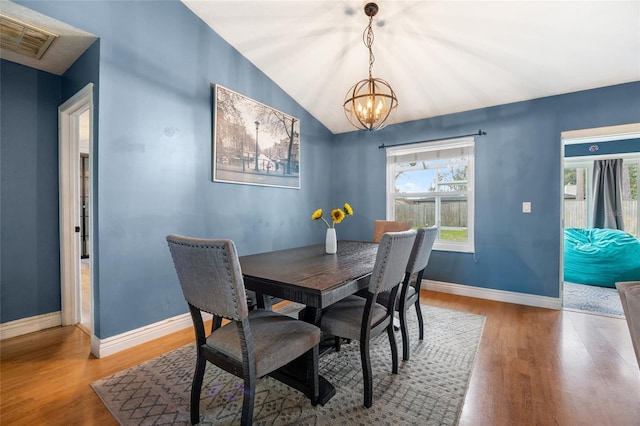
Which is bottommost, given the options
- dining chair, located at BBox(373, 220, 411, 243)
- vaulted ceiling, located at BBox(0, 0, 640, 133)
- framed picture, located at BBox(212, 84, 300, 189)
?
dining chair, located at BBox(373, 220, 411, 243)

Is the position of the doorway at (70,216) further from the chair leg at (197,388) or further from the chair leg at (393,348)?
the chair leg at (393,348)

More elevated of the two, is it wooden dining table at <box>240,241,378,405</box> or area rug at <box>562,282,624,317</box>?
wooden dining table at <box>240,241,378,405</box>

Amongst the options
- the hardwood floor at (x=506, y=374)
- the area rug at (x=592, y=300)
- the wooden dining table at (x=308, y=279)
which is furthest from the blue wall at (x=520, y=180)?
the wooden dining table at (x=308, y=279)

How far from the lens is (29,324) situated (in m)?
2.45

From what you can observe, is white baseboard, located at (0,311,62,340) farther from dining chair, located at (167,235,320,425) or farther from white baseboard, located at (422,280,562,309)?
white baseboard, located at (422,280,562,309)

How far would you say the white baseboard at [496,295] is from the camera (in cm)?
307

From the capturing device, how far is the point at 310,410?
1506 millimetres

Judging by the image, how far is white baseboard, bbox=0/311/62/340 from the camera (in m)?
2.33

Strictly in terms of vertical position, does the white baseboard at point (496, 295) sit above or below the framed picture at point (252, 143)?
below

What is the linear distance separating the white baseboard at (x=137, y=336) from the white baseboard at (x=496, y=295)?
3021mm

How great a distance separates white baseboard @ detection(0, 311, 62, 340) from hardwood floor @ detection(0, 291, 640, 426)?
86mm

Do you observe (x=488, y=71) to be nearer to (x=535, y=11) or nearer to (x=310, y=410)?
(x=535, y=11)

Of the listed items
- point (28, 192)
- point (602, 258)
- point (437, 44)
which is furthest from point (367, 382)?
point (602, 258)

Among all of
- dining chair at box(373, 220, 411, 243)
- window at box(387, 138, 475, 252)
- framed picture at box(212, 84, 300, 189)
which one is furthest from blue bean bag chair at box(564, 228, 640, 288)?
framed picture at box(212, 84, 300, 189)
